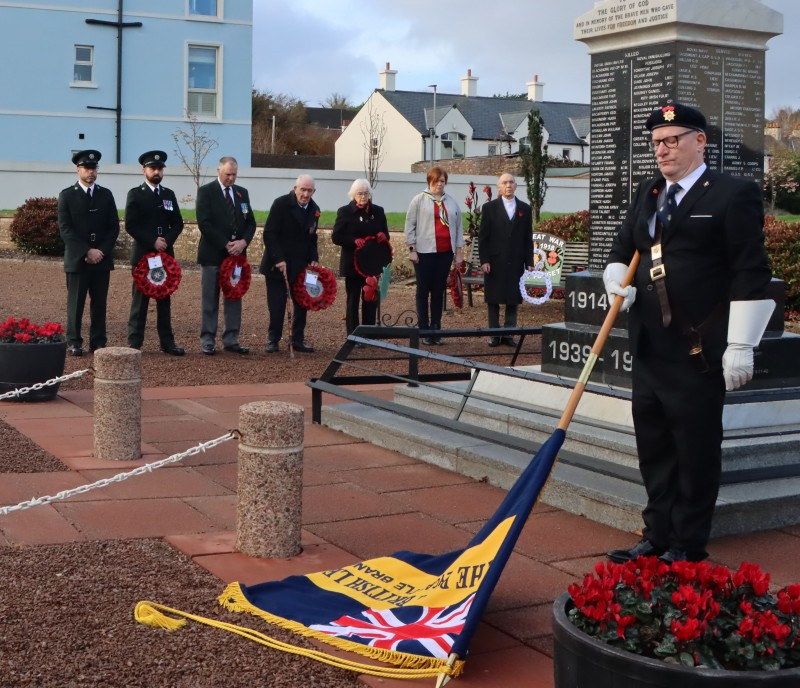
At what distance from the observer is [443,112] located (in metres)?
70.6

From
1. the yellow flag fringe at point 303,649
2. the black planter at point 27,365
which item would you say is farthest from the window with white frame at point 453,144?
the yellow flag fringe at point 303,649

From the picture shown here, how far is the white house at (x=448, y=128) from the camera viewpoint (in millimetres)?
69875

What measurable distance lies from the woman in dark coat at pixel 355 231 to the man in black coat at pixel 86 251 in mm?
2542

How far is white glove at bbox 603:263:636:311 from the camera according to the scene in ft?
16.9

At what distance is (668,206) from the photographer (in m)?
5.18

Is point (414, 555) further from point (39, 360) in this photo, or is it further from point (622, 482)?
point (39, 360)

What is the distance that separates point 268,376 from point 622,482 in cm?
575

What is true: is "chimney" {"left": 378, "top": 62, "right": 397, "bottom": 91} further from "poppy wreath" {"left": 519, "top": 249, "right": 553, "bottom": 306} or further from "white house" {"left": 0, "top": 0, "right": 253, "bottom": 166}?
"poppy wreath" {"left": 519, "top": 249, "right": 553, "bottom": 306}

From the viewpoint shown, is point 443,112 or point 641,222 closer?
point 641,222

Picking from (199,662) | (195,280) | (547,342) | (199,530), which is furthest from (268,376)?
Answer: (195,280)

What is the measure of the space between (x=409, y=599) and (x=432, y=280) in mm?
8960

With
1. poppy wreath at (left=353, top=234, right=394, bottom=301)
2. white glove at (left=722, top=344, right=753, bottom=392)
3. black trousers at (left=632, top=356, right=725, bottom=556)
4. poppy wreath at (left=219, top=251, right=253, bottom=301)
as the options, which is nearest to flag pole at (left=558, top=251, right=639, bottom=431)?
black trousers at (left=632, top=356, right=725, bottom=556)

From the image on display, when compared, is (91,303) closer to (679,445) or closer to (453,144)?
(679,445)

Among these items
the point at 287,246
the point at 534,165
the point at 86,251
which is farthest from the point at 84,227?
the point at 534,165
